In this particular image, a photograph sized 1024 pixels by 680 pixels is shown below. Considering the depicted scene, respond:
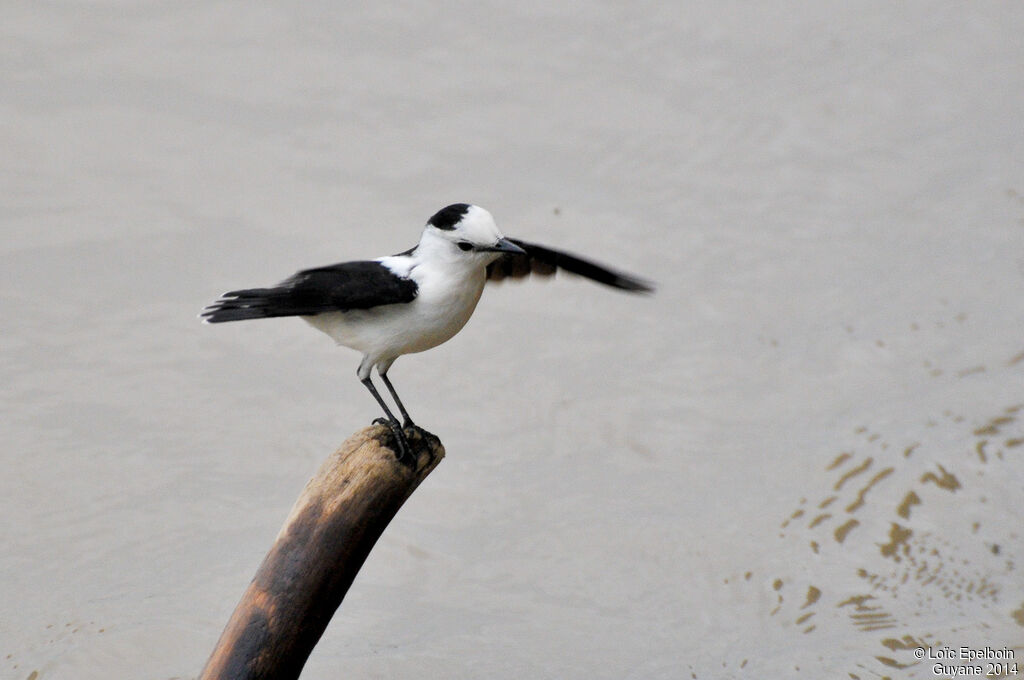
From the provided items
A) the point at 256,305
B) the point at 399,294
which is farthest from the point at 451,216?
the point at 256,305

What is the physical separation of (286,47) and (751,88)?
124 inches

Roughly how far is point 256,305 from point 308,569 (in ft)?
2.48

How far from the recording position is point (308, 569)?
11.6ft

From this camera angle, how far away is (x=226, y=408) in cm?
651

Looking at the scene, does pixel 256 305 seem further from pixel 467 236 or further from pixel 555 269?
pixel 555 269

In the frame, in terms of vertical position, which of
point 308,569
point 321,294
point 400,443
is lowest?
point 308,569

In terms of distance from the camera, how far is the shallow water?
5.56 m

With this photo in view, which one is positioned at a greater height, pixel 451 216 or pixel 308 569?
pixel 451 216

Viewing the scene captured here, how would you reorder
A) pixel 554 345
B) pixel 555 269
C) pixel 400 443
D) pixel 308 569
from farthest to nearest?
pixel 554 345, pixel 555 269, pixel 400 443, pixel 308 569

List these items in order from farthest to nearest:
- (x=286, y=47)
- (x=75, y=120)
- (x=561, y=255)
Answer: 1. (x=286, y=47)
2. (x=75, y=120)
3. (x=561, y=255)

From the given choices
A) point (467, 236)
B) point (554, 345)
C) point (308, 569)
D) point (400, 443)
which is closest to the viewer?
point (308, 569)

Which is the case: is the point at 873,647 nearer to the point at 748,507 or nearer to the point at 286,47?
the point at 748,507

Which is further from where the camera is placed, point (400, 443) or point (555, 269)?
point (555, 269)

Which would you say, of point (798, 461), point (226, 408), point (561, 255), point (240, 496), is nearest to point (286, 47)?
point (226, 408)
